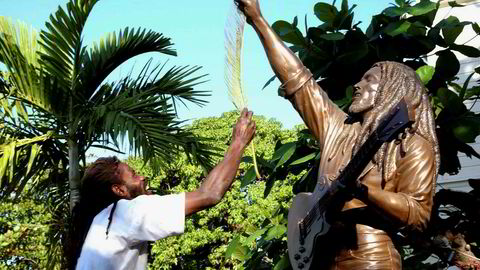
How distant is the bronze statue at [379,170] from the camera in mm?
3127

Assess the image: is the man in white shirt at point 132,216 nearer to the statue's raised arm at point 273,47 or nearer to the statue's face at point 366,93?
the statue's raised arm at point 273,47

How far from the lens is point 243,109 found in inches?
140

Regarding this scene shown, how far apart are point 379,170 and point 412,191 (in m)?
0.19

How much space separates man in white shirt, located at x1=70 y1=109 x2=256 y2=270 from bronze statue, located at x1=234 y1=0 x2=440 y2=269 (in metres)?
0.44

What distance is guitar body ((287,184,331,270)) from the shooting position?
316 cm

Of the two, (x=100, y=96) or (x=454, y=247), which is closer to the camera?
(x=454, y=247)

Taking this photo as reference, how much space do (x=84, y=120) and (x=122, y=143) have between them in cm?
71

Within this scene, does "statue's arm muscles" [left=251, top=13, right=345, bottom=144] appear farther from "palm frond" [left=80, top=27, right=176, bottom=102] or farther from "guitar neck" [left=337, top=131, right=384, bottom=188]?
"palm frond" [left=80, top=27, right=176, bottom=102]

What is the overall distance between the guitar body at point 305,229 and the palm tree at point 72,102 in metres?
5.25

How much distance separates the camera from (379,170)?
3.33 metres

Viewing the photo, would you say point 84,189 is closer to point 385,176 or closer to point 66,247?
point 66,247


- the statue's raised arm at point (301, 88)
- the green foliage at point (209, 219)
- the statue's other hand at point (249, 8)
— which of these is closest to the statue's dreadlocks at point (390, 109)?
the statue's raised arm at point (301, 88)

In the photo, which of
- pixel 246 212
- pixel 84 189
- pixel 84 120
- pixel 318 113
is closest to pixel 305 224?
pixel 318 113

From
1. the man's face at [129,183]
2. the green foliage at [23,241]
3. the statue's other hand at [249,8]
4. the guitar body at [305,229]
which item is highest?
the statue's other hand at [249,8]
